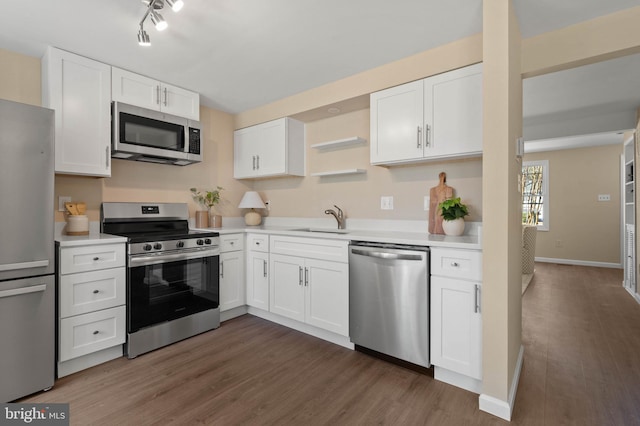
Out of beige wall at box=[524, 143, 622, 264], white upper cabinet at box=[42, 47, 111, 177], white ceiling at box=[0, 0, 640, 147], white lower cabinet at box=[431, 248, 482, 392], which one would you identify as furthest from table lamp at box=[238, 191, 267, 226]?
beige wall at box=[524, 143, 622, 264]

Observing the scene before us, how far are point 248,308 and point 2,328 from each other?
197cm

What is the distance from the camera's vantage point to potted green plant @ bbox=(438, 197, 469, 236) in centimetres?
234

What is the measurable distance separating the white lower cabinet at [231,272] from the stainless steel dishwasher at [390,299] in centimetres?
134

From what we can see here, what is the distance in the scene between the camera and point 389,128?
8.67 ft

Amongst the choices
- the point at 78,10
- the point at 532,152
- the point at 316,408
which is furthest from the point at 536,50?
the point at 532,152

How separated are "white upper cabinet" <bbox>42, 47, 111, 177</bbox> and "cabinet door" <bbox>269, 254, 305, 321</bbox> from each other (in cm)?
170

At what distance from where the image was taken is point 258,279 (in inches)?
126

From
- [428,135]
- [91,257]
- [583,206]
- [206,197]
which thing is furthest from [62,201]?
[583,206]

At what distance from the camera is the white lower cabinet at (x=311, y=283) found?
2555 mm

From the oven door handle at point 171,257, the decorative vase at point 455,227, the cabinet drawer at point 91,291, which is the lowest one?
the cabinet drawer at point 91,291

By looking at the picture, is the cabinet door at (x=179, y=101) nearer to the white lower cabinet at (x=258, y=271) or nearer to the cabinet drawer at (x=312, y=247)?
the white lower cabinet at (x=258, y=271)

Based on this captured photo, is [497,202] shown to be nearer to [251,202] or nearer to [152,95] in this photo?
[251,202]

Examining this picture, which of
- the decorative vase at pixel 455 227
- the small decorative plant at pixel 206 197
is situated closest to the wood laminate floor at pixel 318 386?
the decorative vase at pixel 455 227

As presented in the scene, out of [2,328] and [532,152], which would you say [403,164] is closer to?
[2,328]
